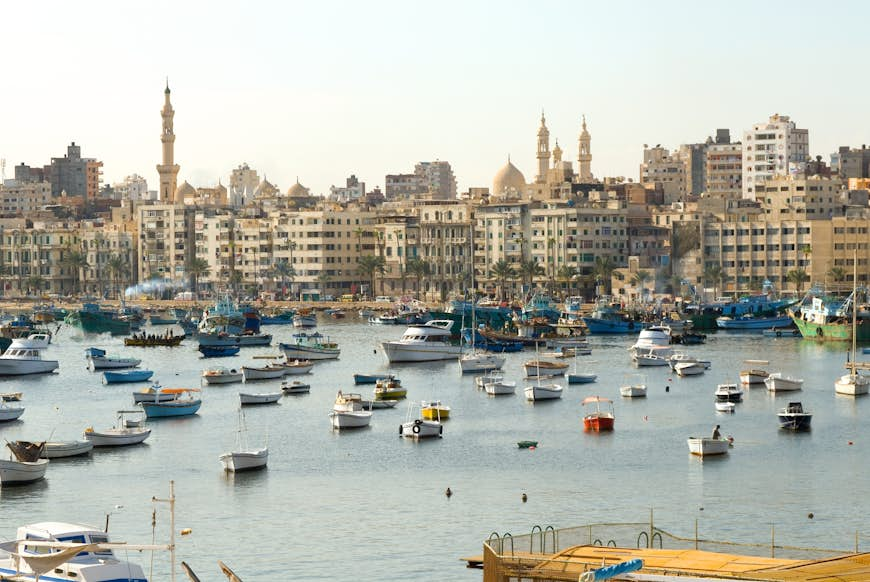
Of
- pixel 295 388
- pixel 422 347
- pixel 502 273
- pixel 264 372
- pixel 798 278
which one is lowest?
pixel 295 388

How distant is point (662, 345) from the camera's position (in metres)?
123

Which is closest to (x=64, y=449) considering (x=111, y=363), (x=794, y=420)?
(x=794, y=420)

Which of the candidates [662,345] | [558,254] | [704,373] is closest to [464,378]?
[704,373]

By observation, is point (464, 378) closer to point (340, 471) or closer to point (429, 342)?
point (429, 342)

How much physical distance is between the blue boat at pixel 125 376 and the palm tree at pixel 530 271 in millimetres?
93936

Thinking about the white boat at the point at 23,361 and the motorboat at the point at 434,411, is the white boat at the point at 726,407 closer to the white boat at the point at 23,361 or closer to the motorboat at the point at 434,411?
the motorboat at the point at 434,411

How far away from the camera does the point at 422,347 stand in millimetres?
117500

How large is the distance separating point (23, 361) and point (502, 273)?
9330 cm

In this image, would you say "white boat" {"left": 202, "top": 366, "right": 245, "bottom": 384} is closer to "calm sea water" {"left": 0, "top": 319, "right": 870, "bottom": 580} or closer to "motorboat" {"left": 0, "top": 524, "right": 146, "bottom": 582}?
"calm sea water" {"left": 0, "top": 319, "right": 870, "bottom": 580}

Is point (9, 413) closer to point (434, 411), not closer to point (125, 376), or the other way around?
point (434, 411)

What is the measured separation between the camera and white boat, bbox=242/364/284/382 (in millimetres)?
101625

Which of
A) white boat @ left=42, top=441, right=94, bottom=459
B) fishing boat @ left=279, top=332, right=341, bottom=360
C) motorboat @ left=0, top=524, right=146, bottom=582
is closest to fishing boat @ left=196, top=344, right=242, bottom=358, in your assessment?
fishing boat @ left=279, top=332, right=341, bottom=360

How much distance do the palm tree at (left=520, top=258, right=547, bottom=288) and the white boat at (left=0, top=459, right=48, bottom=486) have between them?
136142 millimetres

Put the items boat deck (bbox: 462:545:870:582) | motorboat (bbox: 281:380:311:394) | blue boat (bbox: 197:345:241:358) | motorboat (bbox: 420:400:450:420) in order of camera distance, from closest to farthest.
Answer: boat deck (bbox: 462:545:870:582), motorboat (bbox: 420:400:450:420), motorboat (bbox: 281:380:311:394), blue boat (bbox: 197:345:241:358)
